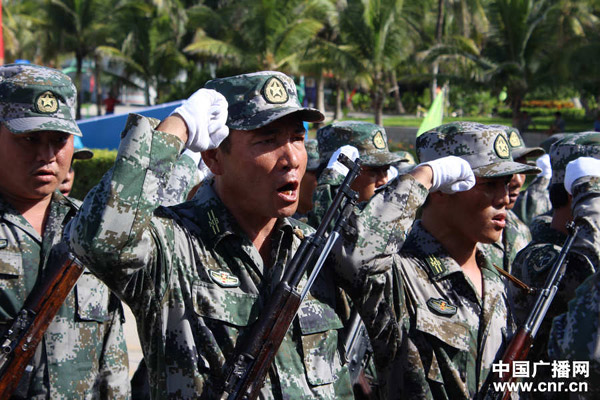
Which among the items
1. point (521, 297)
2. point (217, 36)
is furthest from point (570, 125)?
point (521, 297)

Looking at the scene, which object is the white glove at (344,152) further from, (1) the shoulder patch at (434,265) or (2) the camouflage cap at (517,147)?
(1) the shoulder patch at (434,265)

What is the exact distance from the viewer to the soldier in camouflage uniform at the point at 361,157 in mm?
4793

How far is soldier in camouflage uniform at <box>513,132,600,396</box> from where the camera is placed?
339cm

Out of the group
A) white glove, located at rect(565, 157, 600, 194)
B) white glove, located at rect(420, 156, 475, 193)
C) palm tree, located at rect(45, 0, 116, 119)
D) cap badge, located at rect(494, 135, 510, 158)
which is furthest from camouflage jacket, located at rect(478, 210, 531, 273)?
palm tree, located at rect(45, 0, 116, 119)

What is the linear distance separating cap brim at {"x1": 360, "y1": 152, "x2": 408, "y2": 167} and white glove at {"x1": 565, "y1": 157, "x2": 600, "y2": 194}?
1.50 metres

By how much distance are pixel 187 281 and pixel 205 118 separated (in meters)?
0.51

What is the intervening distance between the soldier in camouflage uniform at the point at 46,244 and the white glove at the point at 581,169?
2180 mm

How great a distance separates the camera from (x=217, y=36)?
31.5 meters

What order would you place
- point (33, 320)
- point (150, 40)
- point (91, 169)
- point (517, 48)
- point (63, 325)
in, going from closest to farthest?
point (33, 320), point (63, 325), point (91, 169), point (517, 48), point (150, 40)

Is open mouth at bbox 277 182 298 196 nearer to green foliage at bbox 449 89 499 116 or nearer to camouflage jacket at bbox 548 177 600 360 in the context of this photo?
camouflage jacket at bbox 548 177 600 360

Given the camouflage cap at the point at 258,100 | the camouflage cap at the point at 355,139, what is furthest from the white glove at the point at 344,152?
the camouflage cap at the point at 258,100

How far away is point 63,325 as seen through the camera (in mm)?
2984

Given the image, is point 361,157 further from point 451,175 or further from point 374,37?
point 374,37

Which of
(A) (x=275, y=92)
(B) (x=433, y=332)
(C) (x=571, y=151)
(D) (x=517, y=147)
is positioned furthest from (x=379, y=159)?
(A) (x=275, y=92)
